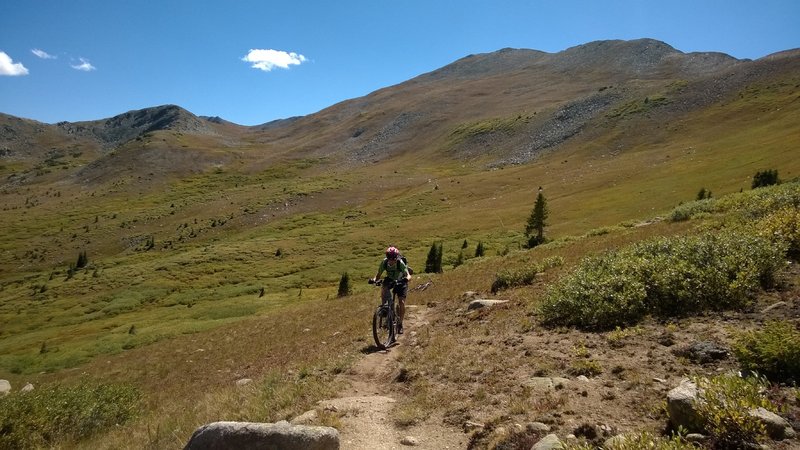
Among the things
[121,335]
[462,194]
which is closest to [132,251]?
[121,335]

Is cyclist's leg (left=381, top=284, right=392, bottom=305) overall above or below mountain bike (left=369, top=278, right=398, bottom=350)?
above

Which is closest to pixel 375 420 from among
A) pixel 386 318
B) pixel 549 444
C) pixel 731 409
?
pixel 549 444

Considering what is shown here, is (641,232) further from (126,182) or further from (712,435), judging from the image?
(126,182)

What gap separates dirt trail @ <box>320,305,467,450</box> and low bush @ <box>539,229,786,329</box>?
17.1ft

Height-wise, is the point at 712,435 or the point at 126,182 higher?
the point at 126,182

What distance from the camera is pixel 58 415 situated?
13039mm

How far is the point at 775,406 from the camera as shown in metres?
6.45

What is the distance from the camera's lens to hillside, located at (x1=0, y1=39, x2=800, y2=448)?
1197 cm

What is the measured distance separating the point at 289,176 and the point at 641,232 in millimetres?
128830

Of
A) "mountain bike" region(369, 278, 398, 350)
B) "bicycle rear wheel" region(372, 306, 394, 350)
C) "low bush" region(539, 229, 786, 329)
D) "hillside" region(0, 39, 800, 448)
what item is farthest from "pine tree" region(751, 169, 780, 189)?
"bicycle rear wheel" region(372, 306, 394, 350)

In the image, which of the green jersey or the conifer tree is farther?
the conifer tree

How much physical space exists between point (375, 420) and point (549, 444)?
3.69 m

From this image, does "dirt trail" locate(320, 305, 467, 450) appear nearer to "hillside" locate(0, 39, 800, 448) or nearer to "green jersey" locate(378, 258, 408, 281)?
"hillside" locate(0, 39, 800, 448)

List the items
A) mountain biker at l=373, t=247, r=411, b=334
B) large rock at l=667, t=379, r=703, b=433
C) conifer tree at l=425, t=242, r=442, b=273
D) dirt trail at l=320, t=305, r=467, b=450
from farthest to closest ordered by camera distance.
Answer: conifer tree at l=425, t=242, r=442, b=273, mountain biker at l=373, t=247, r=411, b=334, dirt trail at l=320, t=305, r=467, b=450, large rock at l=667, t=379, r=703, b=433
